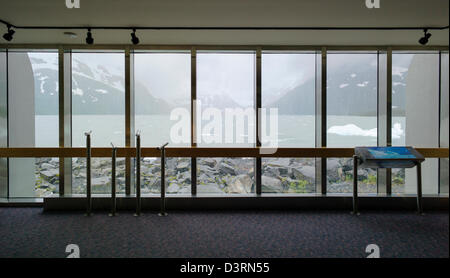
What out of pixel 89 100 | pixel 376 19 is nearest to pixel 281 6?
pixel 376 19

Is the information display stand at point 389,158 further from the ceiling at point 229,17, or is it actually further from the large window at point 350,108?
the ceiling at point 229,17

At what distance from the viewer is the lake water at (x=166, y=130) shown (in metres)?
4.34

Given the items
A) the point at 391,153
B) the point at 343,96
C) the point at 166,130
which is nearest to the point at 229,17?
the point at 166,130

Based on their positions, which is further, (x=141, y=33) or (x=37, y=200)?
A: (x=37, y=200)

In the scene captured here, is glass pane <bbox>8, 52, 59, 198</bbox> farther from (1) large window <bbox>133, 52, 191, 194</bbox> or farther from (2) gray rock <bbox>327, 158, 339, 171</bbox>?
(2) gray rock <bbox>327, 158, 339, 171</bbox>

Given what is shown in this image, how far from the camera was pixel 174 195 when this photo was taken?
402cm

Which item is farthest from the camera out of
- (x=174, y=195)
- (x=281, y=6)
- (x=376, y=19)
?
(x=174, y=195)

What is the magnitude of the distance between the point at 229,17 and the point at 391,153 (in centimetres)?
271

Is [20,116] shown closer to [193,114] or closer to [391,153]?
[193,114]

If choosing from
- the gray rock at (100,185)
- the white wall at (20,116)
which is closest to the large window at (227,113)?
the gray rock at (100,185)

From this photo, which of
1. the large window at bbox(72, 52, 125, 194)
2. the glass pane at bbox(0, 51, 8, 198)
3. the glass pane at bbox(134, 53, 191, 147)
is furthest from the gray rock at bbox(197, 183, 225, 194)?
the glass pane at bbox(0, 51, 8, 198)
